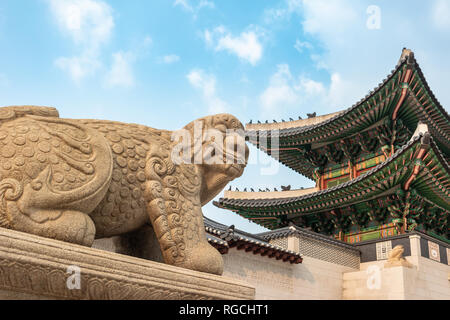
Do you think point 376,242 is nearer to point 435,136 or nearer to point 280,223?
point 280,223

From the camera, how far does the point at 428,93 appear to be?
51.3 ft

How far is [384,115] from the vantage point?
16453mm

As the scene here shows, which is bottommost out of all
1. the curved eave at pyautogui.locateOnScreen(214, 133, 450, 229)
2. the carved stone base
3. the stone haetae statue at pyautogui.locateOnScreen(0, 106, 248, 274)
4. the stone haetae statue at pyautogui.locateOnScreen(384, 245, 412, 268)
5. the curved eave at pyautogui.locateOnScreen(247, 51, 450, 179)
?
the carved stone base

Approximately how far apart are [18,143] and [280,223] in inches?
649

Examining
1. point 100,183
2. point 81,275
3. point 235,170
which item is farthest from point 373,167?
point 81,275

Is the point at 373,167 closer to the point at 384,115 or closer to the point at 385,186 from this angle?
the point at 384,115

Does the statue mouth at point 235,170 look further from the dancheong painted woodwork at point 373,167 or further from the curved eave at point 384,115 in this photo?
the curved eave at point 384,115

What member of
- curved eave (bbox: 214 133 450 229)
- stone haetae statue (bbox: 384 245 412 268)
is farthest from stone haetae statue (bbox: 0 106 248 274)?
stone haetae statue (bbox: 384 245 412 268)

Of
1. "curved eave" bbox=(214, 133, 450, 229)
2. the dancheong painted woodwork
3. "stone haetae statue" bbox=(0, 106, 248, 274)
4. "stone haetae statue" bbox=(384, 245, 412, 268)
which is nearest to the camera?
"stone haetae statue" bbox=(0, 106, 248, 274)

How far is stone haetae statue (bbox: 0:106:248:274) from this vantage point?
196cm

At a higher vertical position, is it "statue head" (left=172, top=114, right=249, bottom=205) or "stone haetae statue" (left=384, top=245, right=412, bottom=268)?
"stone haetae statue" (left=384, top=245, right=412, bottom=268)

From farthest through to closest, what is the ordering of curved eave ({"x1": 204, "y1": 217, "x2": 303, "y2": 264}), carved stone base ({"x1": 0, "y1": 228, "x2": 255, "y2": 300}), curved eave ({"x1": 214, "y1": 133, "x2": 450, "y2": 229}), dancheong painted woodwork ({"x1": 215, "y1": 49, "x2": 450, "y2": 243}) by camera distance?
1. dancheong painted woodwork ({"x1": 215, "y1": 49, "x2": 450, "y2": 243})
2. curved eave ({"x1": 214, "y1": 133, "x2": 450, "y2": 229})
3. curved eave ({"x1": 204, "y1": 217, "x2": 303, "y2": 264})
4. carved stone base ({"x1": 0, "y1": 228, "x2": 255, "y2": 300})

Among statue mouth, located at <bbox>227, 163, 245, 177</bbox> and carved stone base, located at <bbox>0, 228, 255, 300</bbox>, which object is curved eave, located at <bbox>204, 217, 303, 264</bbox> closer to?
statue mouth, located at <bbox>227, 163, 245, 177</bbox>
